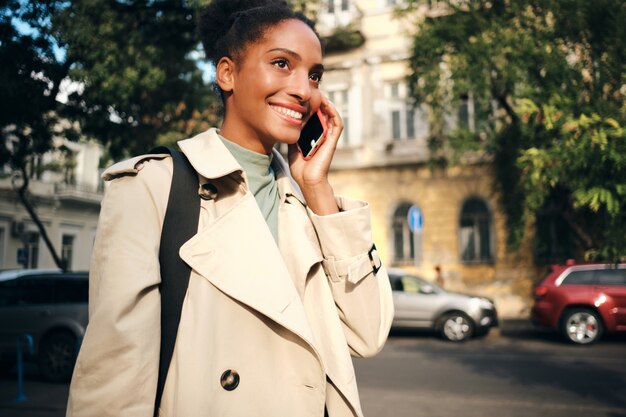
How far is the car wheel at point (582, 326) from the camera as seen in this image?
38.2 feet

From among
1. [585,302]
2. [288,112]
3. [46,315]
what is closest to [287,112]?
[288,112]

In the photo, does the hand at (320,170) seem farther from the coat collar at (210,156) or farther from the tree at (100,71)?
the tree at (100,71)

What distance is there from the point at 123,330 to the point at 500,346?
11735mm

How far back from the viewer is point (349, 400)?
1.50 metres

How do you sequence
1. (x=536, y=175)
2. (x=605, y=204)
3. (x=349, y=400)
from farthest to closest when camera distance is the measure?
1. (x=536, y=175)
2. (x=605, y=204)
3. (x=349, y=400)

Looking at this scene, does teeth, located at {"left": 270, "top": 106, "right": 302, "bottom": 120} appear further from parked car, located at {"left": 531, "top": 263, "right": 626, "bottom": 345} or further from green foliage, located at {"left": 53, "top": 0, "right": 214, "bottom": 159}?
parked car, located at {"left": 531, "top": 263, "right": 626, "bottom": 345}

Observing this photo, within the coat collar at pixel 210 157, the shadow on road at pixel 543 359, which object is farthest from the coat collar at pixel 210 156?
the shadow on road at pixel 543 359

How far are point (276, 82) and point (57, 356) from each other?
867 centimetres

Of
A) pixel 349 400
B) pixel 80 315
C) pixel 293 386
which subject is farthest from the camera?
pixel 80 315

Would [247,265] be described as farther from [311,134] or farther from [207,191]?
[311,134]

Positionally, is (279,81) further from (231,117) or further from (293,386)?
(293,386)

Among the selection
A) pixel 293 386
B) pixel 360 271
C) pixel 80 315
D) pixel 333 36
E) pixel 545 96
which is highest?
pixel 333 36

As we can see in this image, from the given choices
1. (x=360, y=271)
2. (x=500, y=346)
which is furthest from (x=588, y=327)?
(x=360, y=271)

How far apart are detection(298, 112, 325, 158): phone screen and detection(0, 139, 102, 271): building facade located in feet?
79.7
